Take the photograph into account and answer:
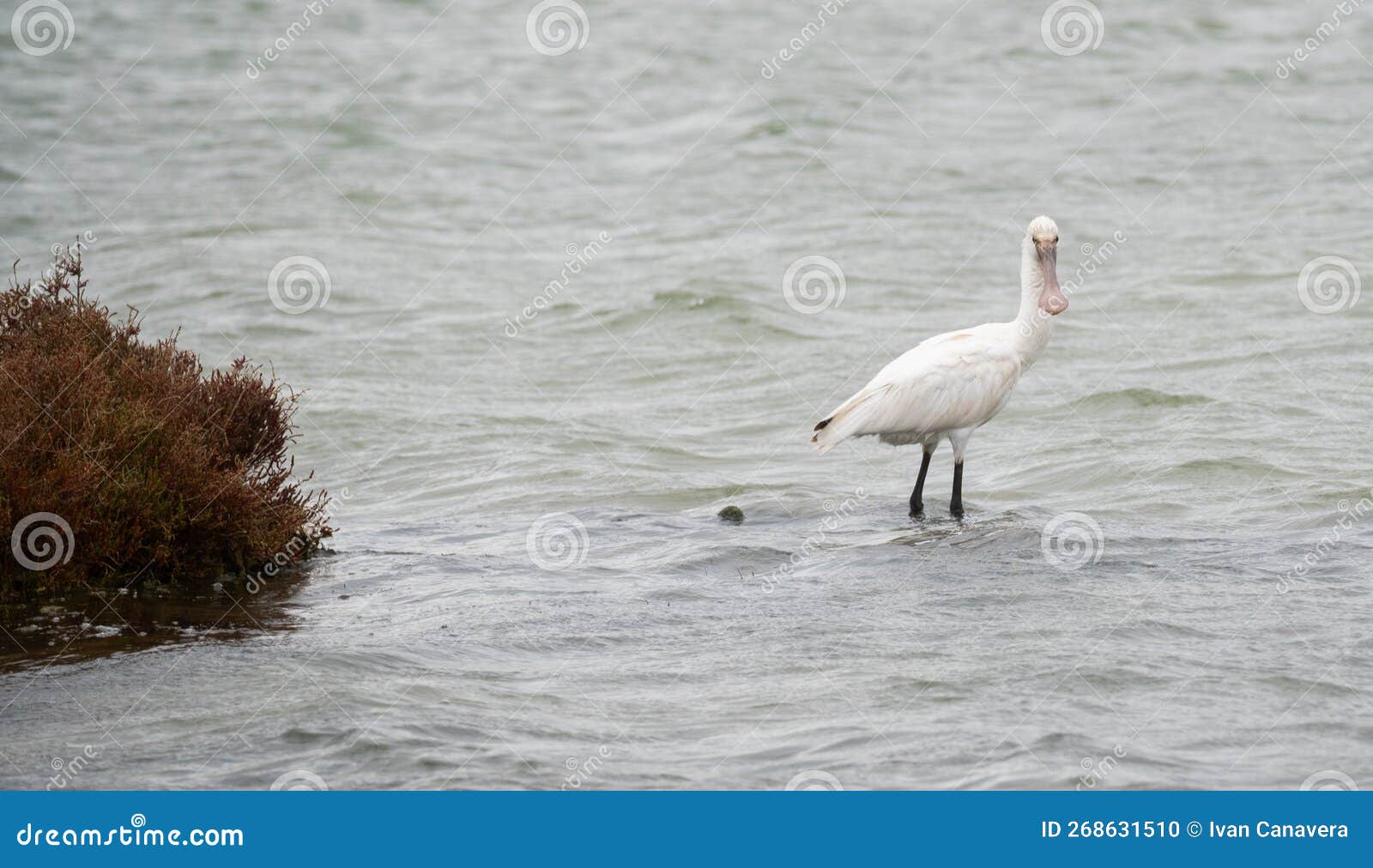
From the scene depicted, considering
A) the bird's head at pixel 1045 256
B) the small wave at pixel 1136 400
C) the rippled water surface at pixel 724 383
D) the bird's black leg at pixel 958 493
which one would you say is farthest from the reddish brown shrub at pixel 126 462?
the small wave at pixel 1136 400

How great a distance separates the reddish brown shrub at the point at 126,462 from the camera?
782 cm

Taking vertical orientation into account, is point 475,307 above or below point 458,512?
above

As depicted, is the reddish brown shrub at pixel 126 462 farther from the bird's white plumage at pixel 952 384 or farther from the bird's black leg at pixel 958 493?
the bird's black leg at pixel 958 493

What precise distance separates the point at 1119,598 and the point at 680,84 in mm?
23510

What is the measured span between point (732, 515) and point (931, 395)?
1570 millimetres

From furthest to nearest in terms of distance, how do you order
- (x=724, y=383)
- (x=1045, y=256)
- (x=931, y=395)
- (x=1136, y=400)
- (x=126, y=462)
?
(x=724, y=383), (x=1136, y=400), (x=1045, y=256), (x=931, y=395), (x=126, y=462)

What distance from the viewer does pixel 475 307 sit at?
19.5 metres

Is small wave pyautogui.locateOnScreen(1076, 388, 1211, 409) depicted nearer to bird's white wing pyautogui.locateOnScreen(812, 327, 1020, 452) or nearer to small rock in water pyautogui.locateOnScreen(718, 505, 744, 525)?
bird's white wing pyautogui.locateOnScreen(812, 327, 1020, 452)

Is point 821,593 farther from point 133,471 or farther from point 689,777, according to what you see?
point 133,471

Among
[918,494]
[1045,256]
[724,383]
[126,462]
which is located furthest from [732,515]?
[724,383]

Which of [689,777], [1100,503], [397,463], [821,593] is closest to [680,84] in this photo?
[397,463]

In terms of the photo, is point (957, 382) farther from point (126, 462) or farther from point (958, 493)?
point (126, 462)

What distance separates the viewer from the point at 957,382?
10.9 meters

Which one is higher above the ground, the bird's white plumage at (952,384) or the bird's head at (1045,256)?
the bird's head at (1045,256)
